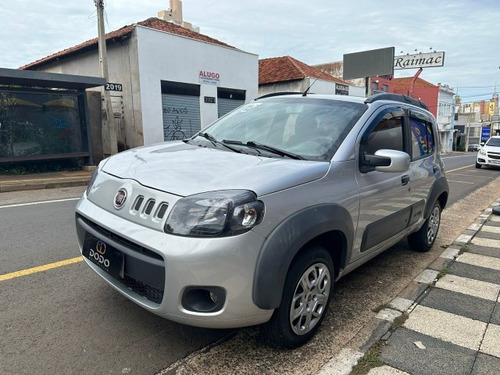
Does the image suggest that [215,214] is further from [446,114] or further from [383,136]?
[446,114]

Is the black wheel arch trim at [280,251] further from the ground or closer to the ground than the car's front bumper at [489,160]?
further from the ground

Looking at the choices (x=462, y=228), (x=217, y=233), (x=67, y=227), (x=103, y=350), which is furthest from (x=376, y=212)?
(x=67, y=227)

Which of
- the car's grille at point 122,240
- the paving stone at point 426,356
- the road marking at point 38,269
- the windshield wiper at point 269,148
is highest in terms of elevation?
the windshield wiper at point 269,148

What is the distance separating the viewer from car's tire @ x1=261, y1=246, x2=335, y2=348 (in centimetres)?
232

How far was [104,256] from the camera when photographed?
2445mm

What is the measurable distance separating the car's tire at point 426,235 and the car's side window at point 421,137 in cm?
73

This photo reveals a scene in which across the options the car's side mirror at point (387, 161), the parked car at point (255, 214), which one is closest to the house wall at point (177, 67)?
the parked car at point (255, 214)

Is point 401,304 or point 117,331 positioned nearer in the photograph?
point 117,331

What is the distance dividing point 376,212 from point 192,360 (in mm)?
1881

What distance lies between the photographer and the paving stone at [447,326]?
2.72 meters

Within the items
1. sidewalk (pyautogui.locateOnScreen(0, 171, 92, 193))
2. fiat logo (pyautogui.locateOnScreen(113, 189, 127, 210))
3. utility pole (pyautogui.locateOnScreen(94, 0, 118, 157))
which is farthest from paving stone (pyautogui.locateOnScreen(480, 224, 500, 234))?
utility pole (pyautogui.locateOnScreen(94, 0, 118, 157))

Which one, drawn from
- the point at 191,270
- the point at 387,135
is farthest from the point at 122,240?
the point at 387,135

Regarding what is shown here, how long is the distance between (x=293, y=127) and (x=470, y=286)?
2.44 m

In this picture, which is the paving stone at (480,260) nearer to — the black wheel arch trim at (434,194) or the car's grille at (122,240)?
the black wheel arch trim at (434,194)
